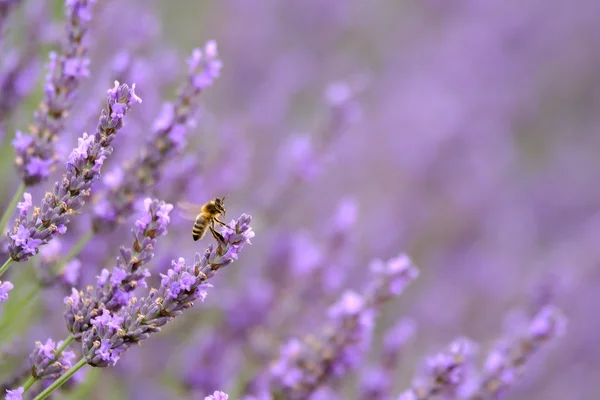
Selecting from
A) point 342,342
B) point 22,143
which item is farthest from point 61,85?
point 342,342

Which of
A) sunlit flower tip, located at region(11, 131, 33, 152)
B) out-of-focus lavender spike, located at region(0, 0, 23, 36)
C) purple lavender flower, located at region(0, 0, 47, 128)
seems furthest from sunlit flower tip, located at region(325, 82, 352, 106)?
sunlit flower tip, located at region(11, 131, 33, 152)

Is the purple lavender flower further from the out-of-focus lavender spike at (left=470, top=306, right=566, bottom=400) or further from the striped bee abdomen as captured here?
the out-of-focus lavender spike at (left=470, top=306, right=566, bottom=400)

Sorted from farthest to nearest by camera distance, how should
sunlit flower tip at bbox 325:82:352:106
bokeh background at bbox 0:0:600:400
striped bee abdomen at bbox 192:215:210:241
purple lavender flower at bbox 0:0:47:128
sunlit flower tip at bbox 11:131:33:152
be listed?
sunlit flower tip at bbox 325:82:352:106, bokeh background at bbox 0:0:600:400, purple lavender flower at bbox 0:0:47:128, striped bee abdomen at bbox 192:215:210:241, sunlit flower tip at bbox 11:131:33:152

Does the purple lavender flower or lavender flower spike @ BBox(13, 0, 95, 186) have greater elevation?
the purple lavender flower

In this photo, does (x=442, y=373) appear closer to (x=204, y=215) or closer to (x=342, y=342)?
(x=342, y=342)

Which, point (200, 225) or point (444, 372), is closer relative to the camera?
point (444, 372)
